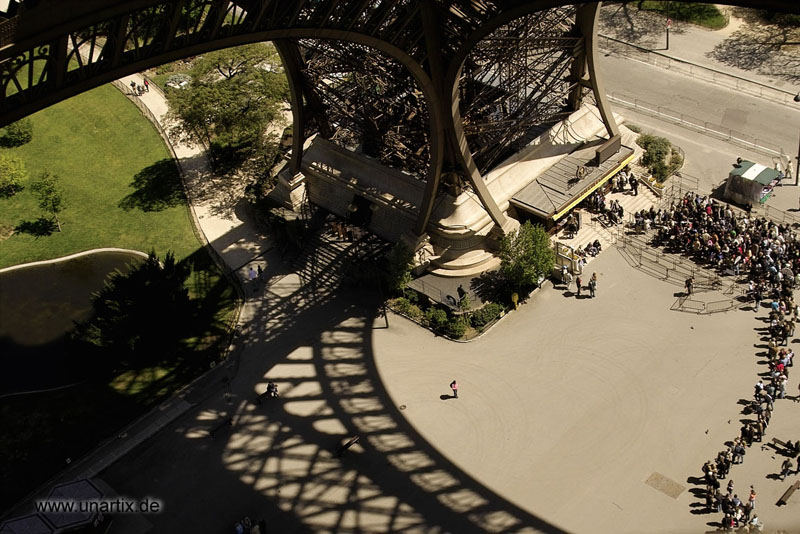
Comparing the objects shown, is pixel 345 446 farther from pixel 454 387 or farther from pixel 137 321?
pixel 137 321

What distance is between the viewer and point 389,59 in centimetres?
5147

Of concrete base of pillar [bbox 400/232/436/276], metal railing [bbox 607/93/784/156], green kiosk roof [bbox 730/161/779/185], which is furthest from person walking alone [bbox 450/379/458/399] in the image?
metal railing [bbox 607/93/784/156]

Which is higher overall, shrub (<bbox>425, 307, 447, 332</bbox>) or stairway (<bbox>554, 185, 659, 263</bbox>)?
stairway (<bbox>554, 185, 659, 263</bbox>)

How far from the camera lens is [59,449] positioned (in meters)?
45.6

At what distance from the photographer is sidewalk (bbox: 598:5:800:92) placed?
→ 70.3m

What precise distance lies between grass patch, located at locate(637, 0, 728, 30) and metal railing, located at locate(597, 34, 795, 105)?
21.4 feet

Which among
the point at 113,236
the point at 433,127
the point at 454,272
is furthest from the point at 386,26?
the point at 113,236

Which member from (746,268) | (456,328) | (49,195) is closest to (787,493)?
(746,268)

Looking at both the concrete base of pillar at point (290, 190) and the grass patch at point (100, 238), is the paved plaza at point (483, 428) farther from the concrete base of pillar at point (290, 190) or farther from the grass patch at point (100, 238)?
the concrete base of pillar at point (290, 190)

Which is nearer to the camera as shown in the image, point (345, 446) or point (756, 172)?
point (345, 446)

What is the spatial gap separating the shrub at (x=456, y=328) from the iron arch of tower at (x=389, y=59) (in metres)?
6.64

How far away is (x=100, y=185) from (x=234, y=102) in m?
13.9

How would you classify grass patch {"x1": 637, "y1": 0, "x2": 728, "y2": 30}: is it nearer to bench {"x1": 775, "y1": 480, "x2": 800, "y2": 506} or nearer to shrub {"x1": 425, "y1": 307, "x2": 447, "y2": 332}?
shrub {"x1": 425, "y1": 307, "x2": 447, "y2": 332}

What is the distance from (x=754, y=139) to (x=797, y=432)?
28213mm
